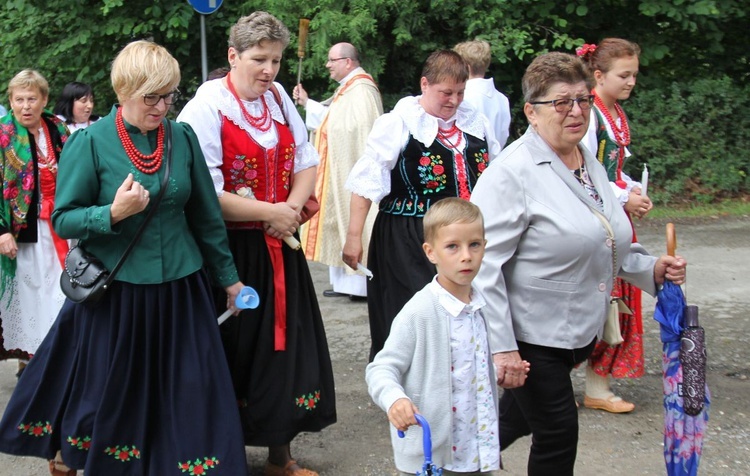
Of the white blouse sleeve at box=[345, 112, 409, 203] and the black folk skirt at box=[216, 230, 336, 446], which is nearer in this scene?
the black folk skirt at box=[216, 230, 336, 446]

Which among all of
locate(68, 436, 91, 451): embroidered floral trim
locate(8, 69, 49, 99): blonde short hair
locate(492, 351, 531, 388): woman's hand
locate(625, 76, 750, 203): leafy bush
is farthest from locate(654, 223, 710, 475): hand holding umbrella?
locate(625, 76, 750, 203): leafy bush

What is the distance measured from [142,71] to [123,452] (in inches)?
54.3

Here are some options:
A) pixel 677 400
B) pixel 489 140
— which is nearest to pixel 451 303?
pixel 677 400

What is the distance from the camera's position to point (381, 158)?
15.7 feet

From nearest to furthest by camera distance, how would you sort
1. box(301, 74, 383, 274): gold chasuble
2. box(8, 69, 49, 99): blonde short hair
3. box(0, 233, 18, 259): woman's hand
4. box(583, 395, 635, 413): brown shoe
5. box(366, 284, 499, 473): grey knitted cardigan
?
box(366, 284, 499, 473): grey knitted cardigan
box(583, 395, 635, 413): brown shoe
box(0, 233, 18, 259): woman's hand
box(8, 69, 49, 99): blonde short hair
box(301, 74, 383, 274): gold chasuble

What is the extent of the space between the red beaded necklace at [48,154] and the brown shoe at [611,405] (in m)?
3.16

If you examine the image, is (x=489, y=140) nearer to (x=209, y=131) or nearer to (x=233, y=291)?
(x=209, y=131)

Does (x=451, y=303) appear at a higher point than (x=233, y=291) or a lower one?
higher

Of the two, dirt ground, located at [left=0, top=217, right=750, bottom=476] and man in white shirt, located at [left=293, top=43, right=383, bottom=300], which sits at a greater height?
man in white shirt, located at [left=293, top=43, right=383, bottom=300]

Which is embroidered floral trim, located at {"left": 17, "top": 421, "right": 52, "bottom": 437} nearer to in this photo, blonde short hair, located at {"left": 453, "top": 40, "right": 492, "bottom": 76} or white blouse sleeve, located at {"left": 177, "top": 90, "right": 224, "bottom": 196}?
white blouse sleeve, located at {"left": 177, "top": 90, "right": 224, "bottom": 196}

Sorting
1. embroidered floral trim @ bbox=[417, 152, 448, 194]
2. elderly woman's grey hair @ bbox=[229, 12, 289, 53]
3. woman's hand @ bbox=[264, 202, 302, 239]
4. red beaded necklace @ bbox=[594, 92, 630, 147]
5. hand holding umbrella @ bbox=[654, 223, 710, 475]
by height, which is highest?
elderly woman's grey hair @ bbox=[229, 12, 289, 53]

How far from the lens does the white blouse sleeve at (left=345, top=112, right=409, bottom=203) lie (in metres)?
4.78

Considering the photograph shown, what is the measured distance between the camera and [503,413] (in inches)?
153

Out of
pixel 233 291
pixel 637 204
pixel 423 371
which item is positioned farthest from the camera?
→ pixel 637 204
